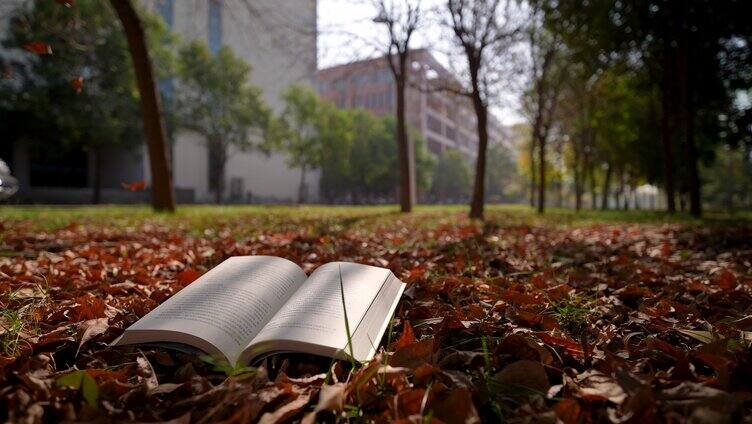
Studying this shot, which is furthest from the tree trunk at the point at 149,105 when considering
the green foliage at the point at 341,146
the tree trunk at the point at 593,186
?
the tree trunk at the point at 593,186

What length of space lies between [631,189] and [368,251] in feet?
102

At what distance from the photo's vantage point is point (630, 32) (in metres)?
11.4

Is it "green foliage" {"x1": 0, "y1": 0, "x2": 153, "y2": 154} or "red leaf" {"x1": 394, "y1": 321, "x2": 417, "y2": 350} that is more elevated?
"green foliage" {"x1": 0, "y1": 0, "x2": 153, "y2": 154}

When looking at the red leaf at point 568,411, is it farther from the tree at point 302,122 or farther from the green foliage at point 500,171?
the green foliage at point 500,171

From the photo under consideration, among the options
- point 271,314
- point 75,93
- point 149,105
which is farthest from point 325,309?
point 75,93

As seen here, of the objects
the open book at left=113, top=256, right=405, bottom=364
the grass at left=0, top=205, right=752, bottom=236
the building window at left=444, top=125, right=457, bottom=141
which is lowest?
the open book at left=113, top=256, right=405, bottom=364

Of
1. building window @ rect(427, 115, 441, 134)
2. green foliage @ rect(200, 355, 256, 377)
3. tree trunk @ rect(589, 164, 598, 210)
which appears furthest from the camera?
building window @ rect(427, 115, 441, 134)

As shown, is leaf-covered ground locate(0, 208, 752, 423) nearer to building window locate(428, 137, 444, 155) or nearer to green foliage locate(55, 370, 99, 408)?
green foliage locate(55, 370, 99, 408)

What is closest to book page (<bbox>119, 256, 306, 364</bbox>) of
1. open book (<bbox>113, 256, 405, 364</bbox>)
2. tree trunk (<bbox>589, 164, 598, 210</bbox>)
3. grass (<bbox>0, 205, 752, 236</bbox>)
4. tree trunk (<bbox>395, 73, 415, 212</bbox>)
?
open book (<bbox>113, 256, 405, 364</bbox>)

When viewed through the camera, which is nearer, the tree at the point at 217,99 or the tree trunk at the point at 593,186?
the tree trunk at the point at 593,186

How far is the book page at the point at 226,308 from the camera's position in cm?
127

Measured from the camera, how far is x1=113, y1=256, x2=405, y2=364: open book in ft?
3.98

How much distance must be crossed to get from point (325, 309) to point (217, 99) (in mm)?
27374

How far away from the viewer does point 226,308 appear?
1412 millimetres
